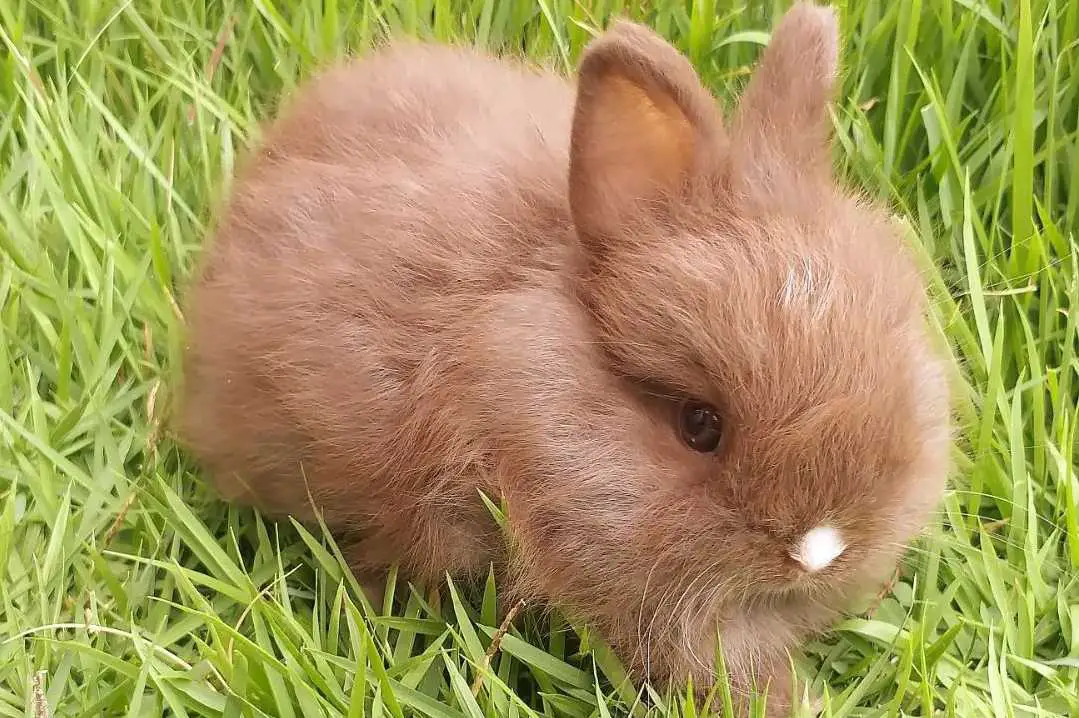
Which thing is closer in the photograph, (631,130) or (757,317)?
(757,317)

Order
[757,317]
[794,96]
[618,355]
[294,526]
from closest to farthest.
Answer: [757,317]
[618,355]
[794,96]
[294,526]

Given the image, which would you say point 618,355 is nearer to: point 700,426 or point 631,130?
point 700,426

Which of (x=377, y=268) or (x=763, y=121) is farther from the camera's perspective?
(x=377, y=268)

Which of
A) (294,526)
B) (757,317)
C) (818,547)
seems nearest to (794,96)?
(757,317)

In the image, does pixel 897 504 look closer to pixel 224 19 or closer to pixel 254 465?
pixel 254 465

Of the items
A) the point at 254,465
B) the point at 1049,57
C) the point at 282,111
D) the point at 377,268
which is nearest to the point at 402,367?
the point at 377,268

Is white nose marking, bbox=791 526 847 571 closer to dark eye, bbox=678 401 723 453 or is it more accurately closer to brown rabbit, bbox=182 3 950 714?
brown rabbit, bbox=182 3 950 714

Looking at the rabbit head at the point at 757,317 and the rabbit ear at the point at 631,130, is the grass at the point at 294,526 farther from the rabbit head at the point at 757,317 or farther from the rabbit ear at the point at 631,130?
the rabbit ear at the point at 631,130
